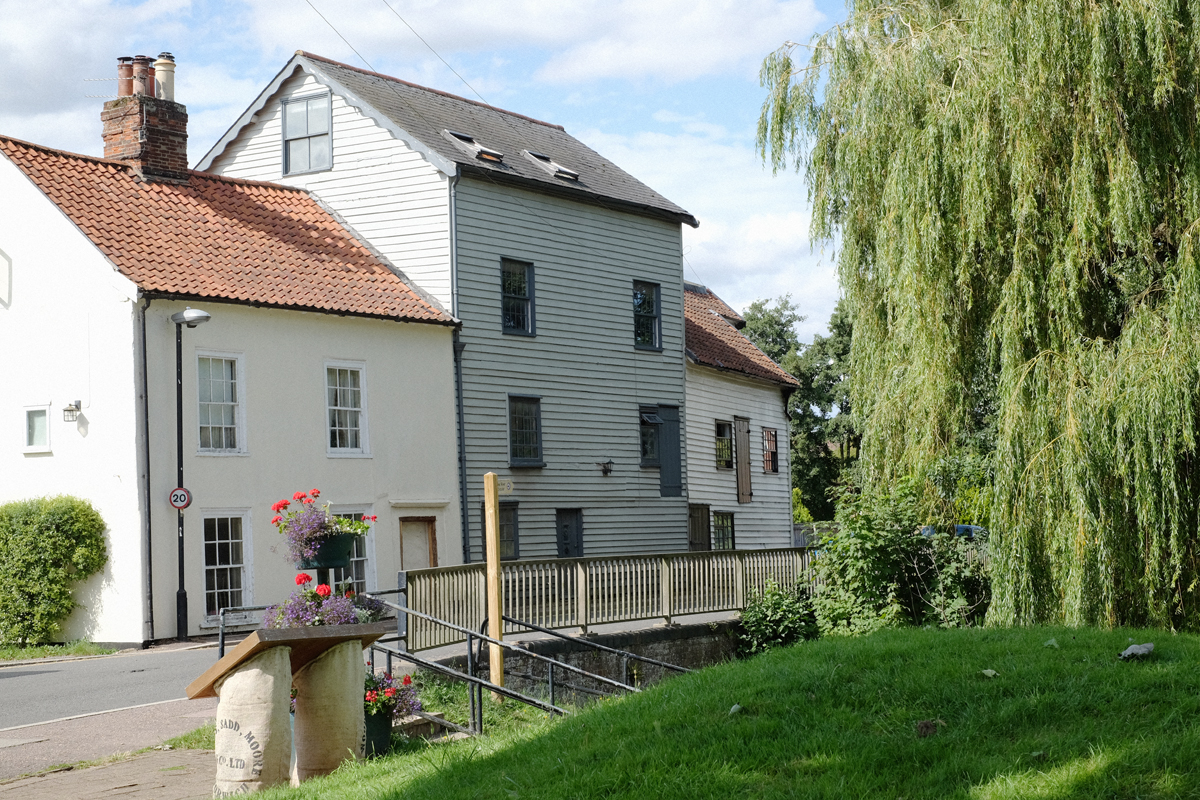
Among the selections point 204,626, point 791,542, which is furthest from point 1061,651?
point 791,542

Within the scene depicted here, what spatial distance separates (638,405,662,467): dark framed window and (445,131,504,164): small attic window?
21.1 ft

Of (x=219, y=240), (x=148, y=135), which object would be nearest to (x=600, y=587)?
(x=219, y=240)

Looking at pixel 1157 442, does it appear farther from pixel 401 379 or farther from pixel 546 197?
pixel 546 197

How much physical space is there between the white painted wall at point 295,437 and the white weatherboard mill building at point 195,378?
0.03 metres

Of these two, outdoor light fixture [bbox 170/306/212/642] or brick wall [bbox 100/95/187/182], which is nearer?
outdoor light fixture [bbox 170/306/212/642]

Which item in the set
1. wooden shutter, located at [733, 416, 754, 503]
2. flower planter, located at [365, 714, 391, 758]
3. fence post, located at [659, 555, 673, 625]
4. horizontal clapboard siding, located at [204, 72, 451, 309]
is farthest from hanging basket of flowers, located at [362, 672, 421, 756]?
wooden shutter, located at [733, 416, 754, 503]

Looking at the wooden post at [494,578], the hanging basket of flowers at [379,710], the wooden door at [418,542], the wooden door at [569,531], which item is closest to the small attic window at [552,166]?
the wooden door at [569,531]

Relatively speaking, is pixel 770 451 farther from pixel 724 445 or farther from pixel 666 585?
pixel 666 585

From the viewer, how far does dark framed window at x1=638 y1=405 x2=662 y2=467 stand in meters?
27.8

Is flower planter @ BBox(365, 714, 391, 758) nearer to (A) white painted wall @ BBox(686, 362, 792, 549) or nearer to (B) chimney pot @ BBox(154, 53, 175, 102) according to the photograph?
(B) chimney pot @ BBox(154, 53, 175, 102)

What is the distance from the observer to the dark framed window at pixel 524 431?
24.7 meters

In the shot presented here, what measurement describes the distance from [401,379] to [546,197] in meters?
5.73

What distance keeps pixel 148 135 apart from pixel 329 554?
46.0ft

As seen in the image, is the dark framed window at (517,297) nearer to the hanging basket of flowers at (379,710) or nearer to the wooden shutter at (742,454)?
the wooden shutter at (742,454)
